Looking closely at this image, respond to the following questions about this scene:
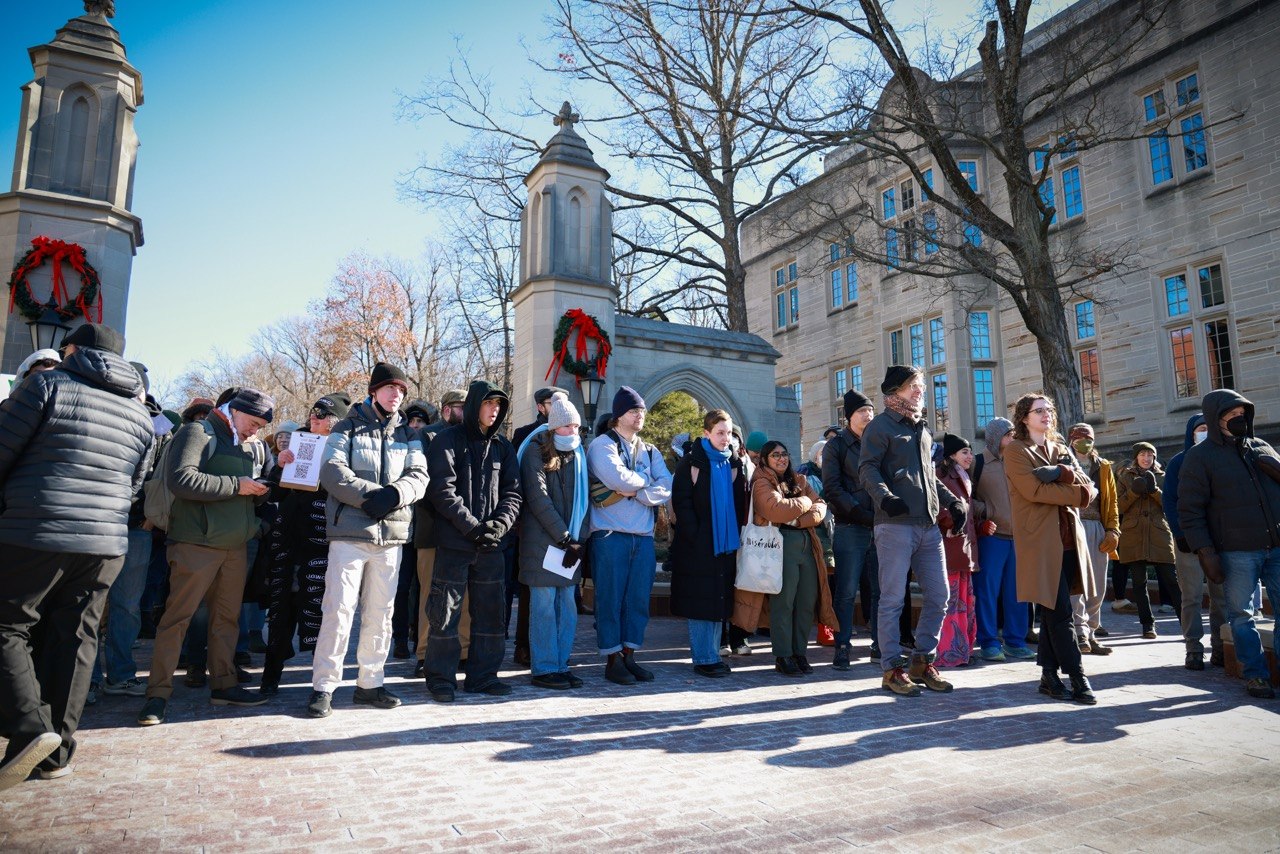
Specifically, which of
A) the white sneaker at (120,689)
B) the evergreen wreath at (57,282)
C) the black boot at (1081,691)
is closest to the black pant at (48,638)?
the white sneaker at (120,689)

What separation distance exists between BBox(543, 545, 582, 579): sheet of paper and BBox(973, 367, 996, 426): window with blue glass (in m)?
18.4

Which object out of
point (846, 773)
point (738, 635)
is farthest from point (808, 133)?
point (846, 773)

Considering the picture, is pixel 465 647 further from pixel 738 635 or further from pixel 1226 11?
pixel 1226 11

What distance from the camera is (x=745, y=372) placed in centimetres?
1670

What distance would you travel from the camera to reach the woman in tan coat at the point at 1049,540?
217 inches

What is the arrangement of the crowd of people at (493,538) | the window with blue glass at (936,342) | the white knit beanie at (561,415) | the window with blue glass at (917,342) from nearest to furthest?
the crowd of people at (493,538) → the white knit beanie at (561,415) → the window with blue glass at (936,342) → the window with blue glass at (917,342)

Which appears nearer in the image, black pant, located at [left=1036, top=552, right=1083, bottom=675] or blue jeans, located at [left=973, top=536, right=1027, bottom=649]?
black pant, located at [left=1036, top=552, right=1083, bottom=675]

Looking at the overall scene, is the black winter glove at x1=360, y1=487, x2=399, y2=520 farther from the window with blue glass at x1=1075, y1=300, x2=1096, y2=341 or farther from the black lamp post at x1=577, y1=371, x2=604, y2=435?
the window with blue glass at x1=1075, y1=300, x2=1096, y2=341

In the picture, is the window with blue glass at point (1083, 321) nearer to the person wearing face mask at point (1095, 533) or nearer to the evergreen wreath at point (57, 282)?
the person wearing face mask at point (1095, 533)

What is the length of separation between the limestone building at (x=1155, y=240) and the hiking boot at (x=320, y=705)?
35.7 ft

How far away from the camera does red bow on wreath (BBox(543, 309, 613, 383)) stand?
14031 millimetres

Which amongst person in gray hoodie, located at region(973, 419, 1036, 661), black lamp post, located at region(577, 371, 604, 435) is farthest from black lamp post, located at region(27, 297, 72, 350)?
person in gray hoodie, located at region(973, 419, 1036, 661)

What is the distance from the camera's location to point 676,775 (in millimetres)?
3740

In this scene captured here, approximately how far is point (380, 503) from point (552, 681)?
193cm
